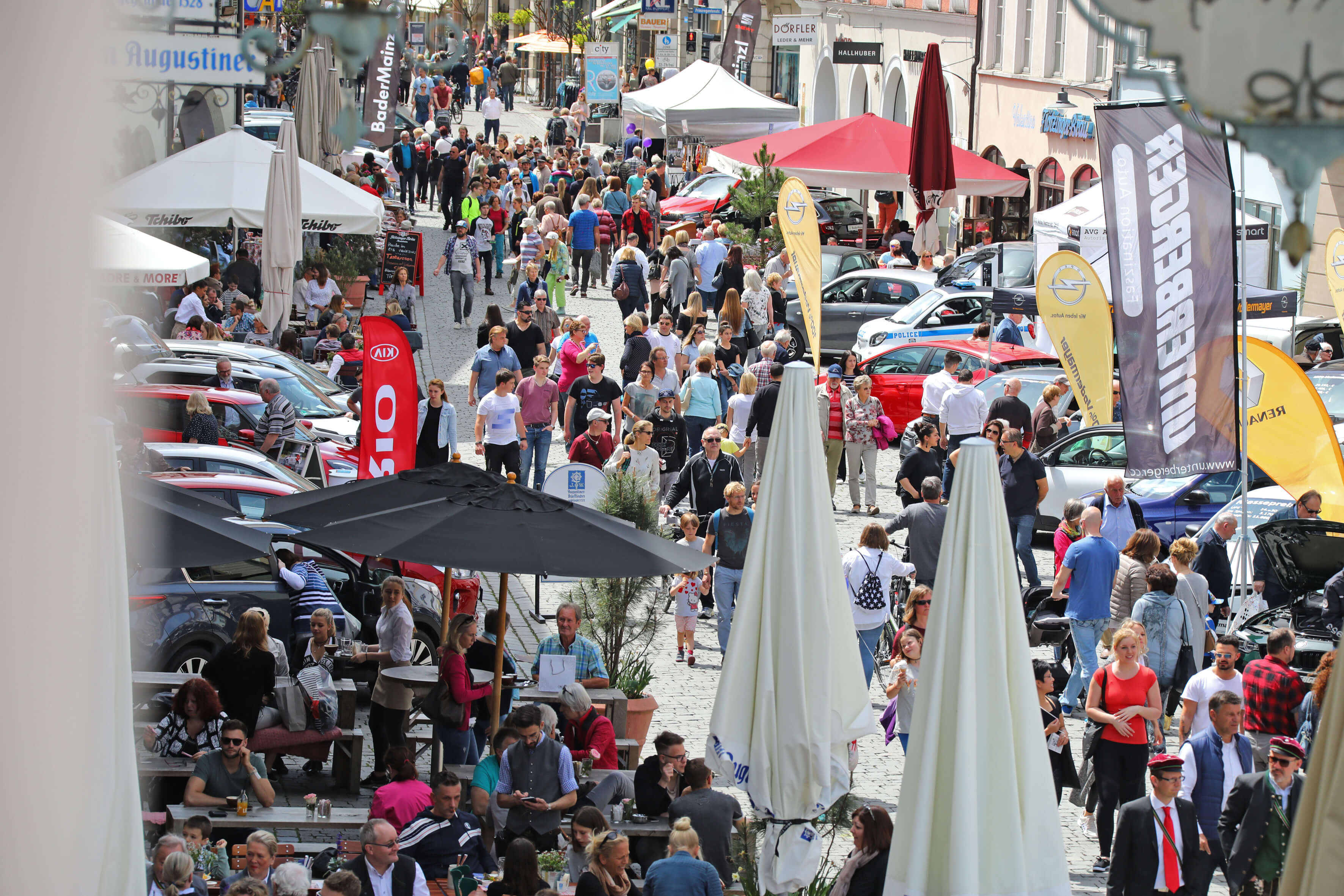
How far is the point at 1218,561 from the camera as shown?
42.8 ft

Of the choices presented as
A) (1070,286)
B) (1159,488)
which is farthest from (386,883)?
(1070,286)

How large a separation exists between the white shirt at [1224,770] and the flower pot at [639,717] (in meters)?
3.74

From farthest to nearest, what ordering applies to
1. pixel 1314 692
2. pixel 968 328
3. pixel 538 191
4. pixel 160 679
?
pixel 538 191 < pixel 968 328 < pixel 160 679 < pixel 1314 692

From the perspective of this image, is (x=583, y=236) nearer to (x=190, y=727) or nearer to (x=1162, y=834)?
(x=190, y=727)

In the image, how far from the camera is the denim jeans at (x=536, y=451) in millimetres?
17406

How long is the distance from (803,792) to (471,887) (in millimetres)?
1775

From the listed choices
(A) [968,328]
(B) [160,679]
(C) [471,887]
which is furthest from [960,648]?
(A) [968,328]

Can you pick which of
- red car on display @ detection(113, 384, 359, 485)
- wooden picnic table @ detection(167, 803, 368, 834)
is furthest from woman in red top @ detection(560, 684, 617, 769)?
red car on display @ detection(113, 384, 359, 485)

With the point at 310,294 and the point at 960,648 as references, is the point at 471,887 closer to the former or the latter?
the point at 960,648

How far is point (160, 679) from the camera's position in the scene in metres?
10.9

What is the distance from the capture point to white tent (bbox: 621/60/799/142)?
36.6 metres

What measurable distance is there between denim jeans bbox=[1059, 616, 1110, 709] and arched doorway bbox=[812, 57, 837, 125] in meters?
41.6

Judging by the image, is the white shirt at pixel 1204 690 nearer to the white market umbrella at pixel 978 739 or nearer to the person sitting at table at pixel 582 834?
the white market umbrella at pixel 978 739

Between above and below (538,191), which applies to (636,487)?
below
